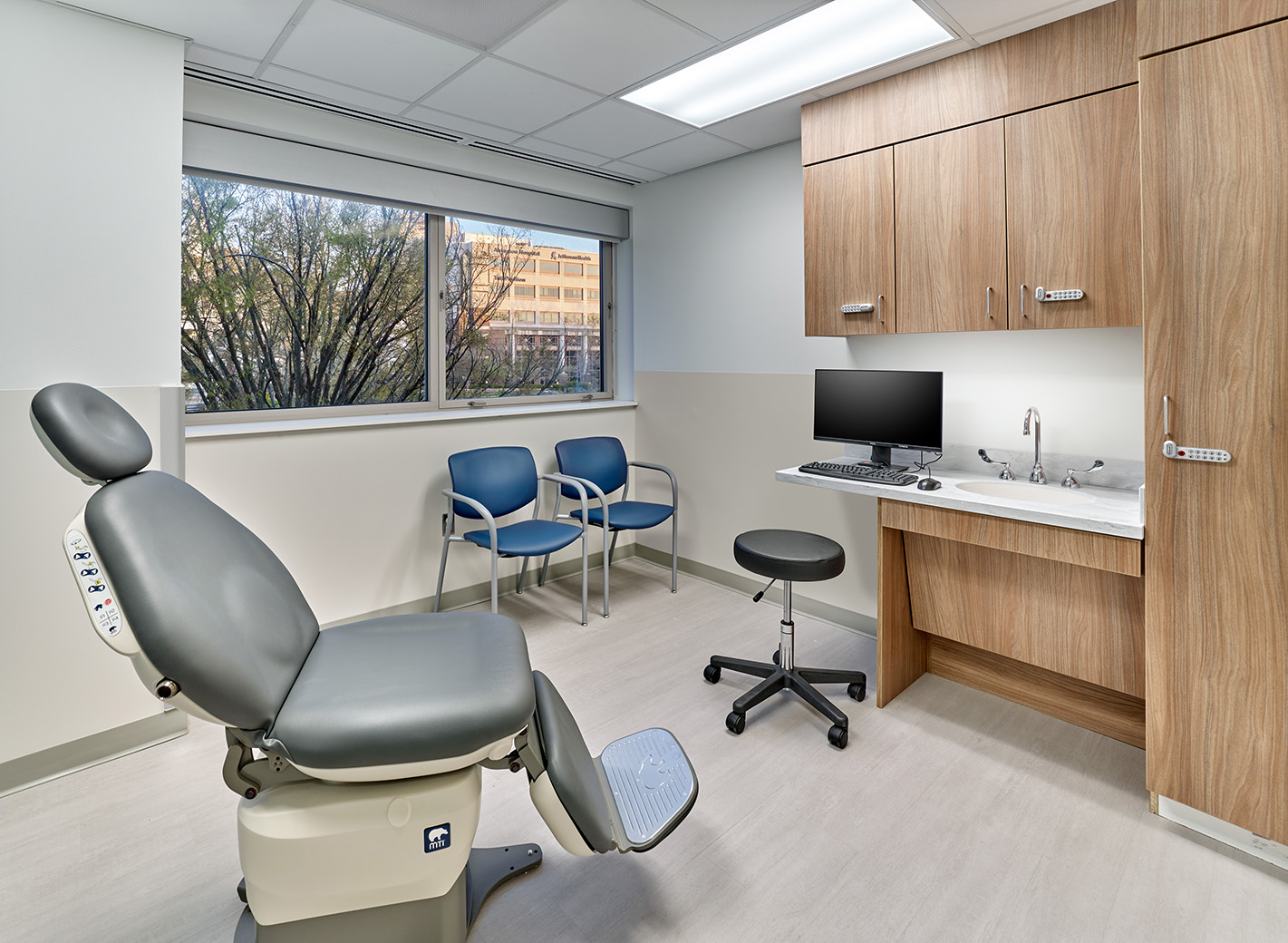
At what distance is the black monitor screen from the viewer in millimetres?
2768

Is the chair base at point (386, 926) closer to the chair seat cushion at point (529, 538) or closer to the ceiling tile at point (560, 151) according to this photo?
the chair seat cushion at point (529, 538)

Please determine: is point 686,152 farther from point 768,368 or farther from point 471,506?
point 471,506

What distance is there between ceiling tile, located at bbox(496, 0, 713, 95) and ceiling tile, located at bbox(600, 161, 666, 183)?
1171 millimetres

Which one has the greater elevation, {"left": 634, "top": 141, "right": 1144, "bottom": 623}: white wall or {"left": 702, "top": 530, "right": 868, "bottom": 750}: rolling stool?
{"left": 634, "top": 141, "right": 1144, "bottom": 623}: white wall

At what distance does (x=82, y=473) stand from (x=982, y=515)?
2.49 meters

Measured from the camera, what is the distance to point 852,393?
303 cm

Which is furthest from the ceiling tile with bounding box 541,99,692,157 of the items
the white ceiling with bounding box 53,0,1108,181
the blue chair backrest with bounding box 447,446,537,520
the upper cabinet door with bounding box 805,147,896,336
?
the blue chair backrest with bounding box 447,446,537,520

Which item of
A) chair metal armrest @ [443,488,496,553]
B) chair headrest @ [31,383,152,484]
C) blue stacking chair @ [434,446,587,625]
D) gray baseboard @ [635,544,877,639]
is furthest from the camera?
gray baseboard @ [635,544,877,639]

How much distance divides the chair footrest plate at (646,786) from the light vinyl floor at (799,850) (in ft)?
0.85

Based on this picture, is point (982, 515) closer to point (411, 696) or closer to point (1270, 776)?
point (1270, 776)

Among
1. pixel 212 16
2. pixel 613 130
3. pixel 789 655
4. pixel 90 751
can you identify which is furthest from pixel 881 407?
pixel 90 751

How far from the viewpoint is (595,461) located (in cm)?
415

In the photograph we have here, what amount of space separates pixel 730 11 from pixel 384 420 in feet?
7.90

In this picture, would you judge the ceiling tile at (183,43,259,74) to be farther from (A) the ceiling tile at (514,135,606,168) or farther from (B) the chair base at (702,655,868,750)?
(B) the chair base at (702,655,868,750)
